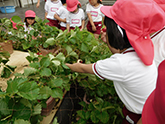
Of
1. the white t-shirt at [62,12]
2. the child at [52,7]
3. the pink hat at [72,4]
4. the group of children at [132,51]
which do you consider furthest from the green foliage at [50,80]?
the child at [52,7]

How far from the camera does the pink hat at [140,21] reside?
0.50 metres

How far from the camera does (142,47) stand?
526 mm

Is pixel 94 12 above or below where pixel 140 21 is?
below

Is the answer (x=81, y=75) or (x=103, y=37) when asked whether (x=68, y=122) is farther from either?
(x=103, y=37)

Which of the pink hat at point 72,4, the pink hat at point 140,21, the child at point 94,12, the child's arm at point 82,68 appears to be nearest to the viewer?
the pink hat at point 140,21

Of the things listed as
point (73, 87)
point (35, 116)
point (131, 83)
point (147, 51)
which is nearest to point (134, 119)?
point (131, 83)

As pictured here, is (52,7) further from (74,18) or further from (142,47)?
(142,47)

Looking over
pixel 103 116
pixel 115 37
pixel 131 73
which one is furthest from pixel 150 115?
pixel 103 116

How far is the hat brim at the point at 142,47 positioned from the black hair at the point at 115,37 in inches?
1.9

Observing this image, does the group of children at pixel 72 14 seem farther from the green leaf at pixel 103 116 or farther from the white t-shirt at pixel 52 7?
the green leaf at pixel 103 116

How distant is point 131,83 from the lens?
1.90 ft

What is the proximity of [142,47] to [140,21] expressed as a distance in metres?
0.10

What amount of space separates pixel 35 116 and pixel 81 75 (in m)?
0.39

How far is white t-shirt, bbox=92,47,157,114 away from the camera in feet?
1.81
